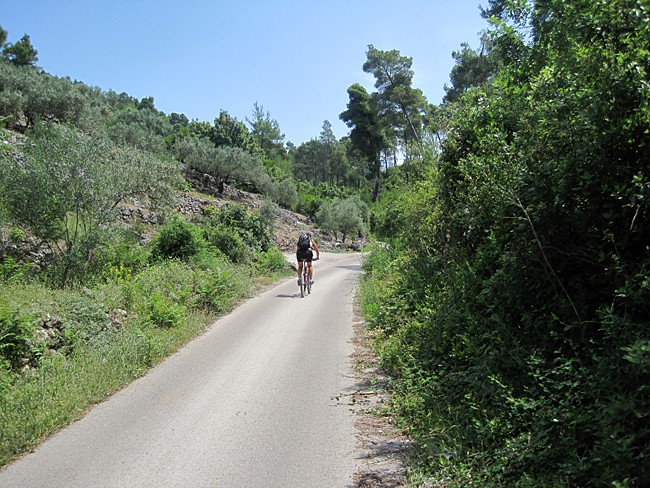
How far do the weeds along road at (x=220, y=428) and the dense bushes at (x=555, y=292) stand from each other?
102cm

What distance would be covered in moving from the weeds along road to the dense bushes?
1015 millimetres

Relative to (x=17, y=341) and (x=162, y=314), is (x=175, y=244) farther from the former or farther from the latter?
(x=17, y=341)

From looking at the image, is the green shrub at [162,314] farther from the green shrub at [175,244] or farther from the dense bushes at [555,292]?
the green shrub at [175,244]

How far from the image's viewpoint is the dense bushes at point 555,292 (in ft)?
11.2

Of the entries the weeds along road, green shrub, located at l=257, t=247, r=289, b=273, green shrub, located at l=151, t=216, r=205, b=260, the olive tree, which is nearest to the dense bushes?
the weeds along road

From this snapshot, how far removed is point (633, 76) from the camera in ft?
12.0

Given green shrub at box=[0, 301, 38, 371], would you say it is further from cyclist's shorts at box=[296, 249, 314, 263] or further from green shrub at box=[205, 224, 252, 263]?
green shrub at box=[205, 224, 252, 263]

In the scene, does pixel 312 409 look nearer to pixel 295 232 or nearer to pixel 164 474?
pixel 164 474

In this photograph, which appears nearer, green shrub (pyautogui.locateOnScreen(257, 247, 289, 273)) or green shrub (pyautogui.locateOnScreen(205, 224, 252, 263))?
green shrub (pyautogui.locateOnScreen(205, 224, 252, 263))

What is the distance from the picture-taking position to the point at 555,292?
471 centimetres

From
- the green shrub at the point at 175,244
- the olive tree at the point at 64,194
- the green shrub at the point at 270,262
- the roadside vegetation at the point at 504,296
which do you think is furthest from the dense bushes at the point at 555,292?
the green shrub at the point at 270,262

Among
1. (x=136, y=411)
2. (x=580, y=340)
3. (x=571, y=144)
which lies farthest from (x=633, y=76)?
(x=136, y=411)

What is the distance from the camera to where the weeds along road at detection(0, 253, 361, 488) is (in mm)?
4207

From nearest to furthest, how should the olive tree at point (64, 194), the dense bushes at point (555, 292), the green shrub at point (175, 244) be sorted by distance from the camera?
the dense bushes at point (555, 292), the olive tree at point (64, 194), the green shrub at point (175, 244)
